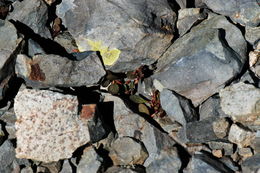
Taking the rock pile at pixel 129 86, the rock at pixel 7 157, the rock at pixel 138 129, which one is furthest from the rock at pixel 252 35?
the rock at pixel 7 157

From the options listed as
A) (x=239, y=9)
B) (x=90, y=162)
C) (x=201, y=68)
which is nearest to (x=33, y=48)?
(x=90, y=162)

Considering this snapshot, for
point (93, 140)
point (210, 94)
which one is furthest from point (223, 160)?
point (93, 140)

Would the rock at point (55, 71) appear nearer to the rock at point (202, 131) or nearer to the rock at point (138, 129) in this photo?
the rock at point (138, 129)

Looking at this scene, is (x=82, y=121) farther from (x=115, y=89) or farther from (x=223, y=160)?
(x=223, y=160)

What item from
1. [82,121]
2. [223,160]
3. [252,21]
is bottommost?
[223,160]

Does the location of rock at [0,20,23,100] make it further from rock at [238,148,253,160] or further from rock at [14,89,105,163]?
rock at [238,148,253,160]

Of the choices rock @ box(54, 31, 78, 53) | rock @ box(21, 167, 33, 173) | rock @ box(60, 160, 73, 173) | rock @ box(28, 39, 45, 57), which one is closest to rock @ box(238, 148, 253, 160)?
rock @ box(60, 160, 73, 173)
